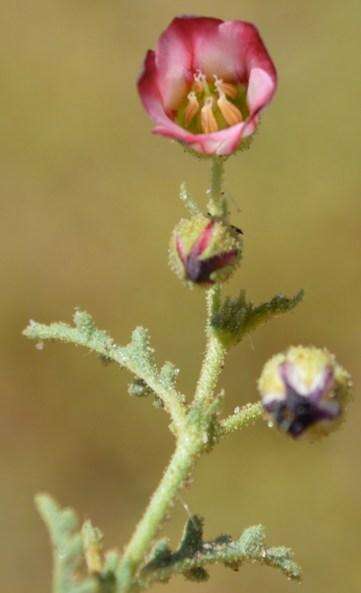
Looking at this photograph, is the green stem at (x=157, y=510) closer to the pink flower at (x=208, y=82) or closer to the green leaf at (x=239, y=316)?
the green leaf at (x=239, y=316)

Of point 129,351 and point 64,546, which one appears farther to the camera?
point 129,351

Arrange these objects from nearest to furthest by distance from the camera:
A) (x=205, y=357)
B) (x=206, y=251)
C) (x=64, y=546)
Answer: (x=64, y=546)
(x=206, y=251)
(x=205, y=357)

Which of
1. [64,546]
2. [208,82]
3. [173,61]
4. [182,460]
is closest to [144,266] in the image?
[208,82]

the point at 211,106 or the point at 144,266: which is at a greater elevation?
the point at 144,266

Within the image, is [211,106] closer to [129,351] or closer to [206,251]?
[206,251]

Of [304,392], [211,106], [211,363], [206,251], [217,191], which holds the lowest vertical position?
[304,392]

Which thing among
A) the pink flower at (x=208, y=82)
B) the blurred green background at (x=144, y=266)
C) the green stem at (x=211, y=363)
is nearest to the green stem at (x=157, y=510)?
the green stem at (x=211, y=363)

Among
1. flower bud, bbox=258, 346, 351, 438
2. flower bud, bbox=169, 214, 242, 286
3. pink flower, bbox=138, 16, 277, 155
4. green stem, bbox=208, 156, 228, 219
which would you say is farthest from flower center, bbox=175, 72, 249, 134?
flower bud, bbox=258, 346, 351, 438

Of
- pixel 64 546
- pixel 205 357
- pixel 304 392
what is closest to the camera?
pixel 64 546
